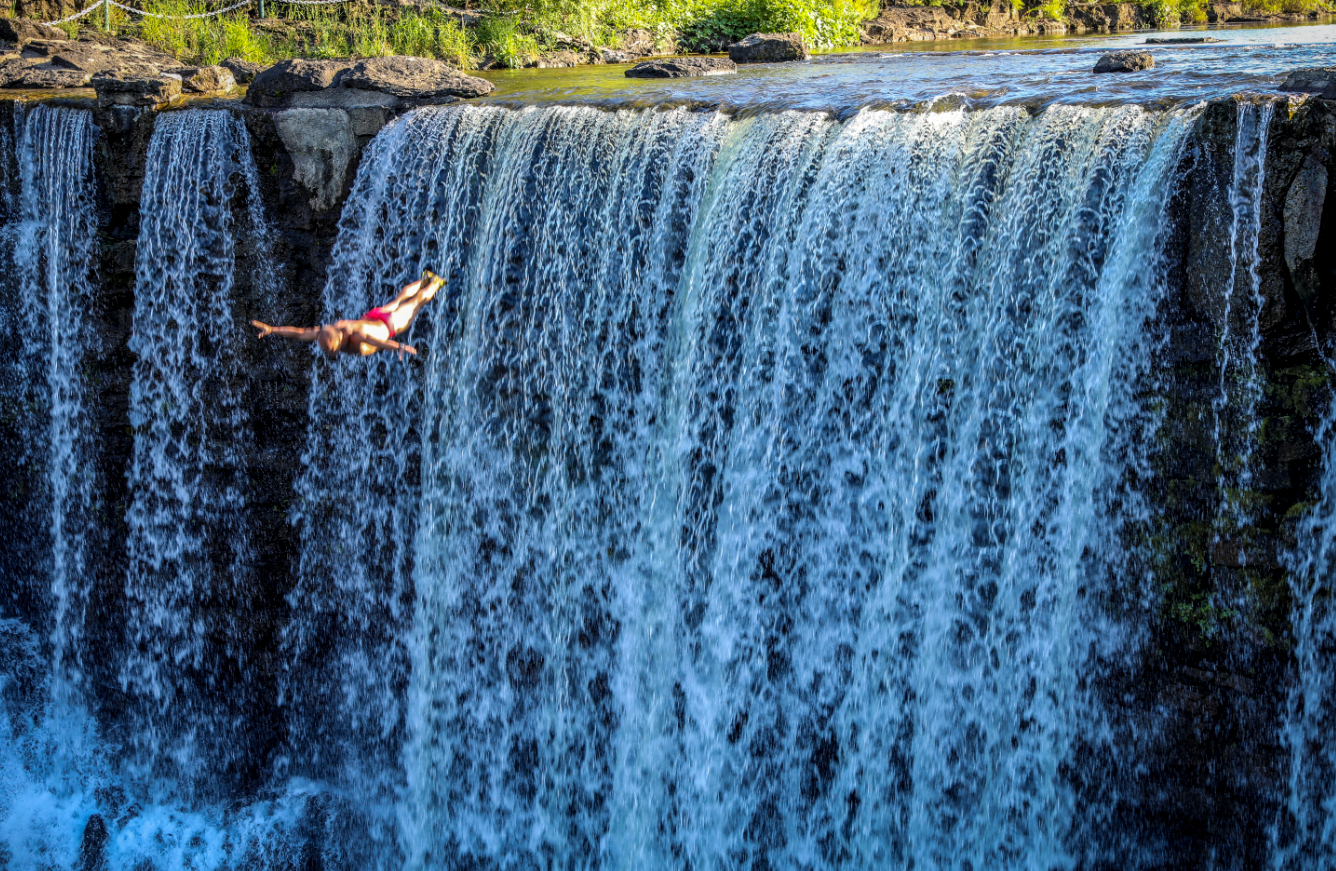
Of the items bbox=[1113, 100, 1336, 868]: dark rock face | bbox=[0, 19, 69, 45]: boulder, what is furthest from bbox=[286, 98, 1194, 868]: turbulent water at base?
bbox=[0, 19, 69, 45]: boulder

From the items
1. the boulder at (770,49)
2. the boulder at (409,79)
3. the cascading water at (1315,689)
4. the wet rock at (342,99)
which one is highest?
the boulder at (770,49)

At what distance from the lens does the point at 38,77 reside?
8328 millimetres

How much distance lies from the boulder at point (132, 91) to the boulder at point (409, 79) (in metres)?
1.35

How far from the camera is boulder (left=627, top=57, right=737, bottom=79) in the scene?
9.32 m

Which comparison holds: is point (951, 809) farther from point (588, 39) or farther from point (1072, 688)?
point (588, 39)

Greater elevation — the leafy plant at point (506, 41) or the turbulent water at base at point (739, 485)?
the leafy plant at point (506, 41)

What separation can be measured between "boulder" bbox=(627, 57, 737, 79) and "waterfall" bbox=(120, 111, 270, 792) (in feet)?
12.9

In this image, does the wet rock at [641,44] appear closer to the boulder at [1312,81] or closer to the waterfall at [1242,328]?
the boulder at [1312,81]

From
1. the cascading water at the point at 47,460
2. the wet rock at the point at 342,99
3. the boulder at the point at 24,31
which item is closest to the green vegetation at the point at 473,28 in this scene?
the boulder at the point at 24,31

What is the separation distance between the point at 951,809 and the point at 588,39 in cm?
1043

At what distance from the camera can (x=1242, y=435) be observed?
14.8 ft

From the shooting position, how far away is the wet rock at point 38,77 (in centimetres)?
824

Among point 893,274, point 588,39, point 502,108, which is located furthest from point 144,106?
point 588,39

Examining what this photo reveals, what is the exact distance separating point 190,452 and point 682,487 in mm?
3568
